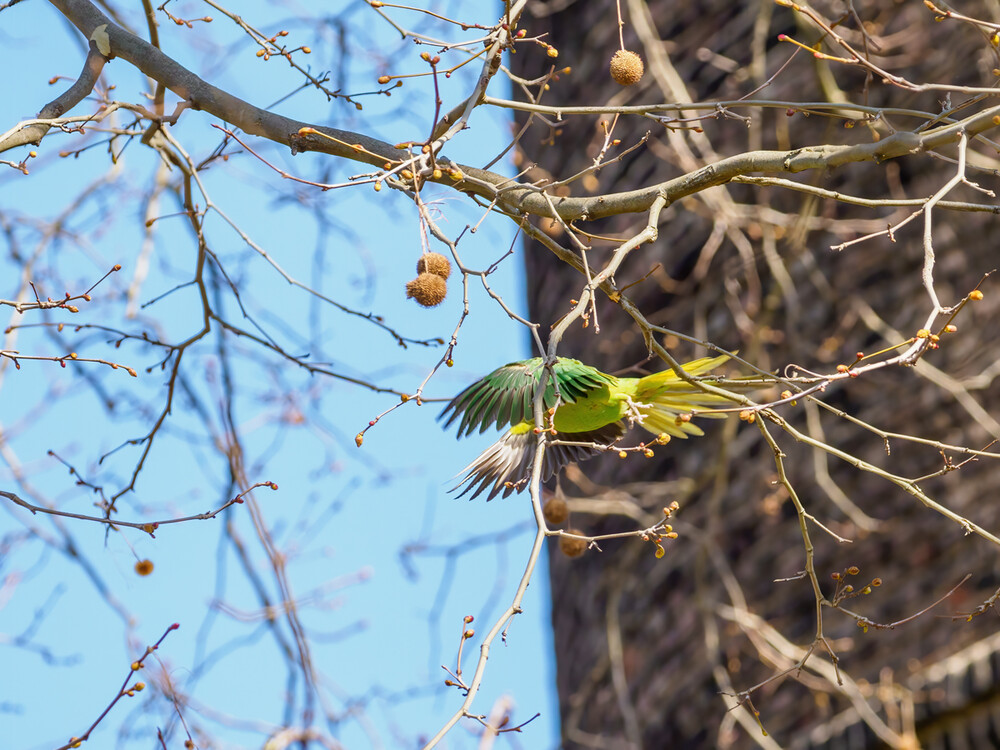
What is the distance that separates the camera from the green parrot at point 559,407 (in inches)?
104

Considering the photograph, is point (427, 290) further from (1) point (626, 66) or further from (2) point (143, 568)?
(2) point (143, 568)

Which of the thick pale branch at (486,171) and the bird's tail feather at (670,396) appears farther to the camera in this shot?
the bird's tail feather at (670,396)

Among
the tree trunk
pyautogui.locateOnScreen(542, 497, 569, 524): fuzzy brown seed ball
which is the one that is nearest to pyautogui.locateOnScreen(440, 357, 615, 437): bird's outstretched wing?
pyautogui.locateOnScreen(542, 497, 569, 524): fuzzy brown seed ball

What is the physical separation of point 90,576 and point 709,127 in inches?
129

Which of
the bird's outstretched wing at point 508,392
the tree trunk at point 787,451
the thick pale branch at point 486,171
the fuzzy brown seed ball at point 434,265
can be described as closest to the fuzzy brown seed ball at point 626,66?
the thick pale branch at point 486,171

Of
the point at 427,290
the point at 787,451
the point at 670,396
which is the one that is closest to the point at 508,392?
the point at 670,396

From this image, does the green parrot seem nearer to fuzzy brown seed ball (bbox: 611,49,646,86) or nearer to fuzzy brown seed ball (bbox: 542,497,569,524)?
fuzzy brown seed ball (bbox: 542,497,569,524)

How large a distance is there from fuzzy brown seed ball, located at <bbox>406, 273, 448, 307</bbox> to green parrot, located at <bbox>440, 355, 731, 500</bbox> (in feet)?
1.77

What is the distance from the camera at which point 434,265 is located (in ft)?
6.61

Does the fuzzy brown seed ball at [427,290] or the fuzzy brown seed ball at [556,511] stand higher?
the fuzzy brown seed ball at [556,511]

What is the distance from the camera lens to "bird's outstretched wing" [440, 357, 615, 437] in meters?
2.63

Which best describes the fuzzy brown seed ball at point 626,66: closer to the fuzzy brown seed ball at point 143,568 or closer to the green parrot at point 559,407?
the green parrot at point 559,407

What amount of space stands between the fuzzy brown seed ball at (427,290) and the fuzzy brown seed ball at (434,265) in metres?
0.03

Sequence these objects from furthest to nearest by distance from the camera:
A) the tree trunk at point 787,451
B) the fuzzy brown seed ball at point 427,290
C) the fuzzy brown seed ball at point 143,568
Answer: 1. the tree trunk at point 787,451
2. the fuzzy brown seed ball at point 143,568
3. the fuzzy brown seed ball at point 427,290
